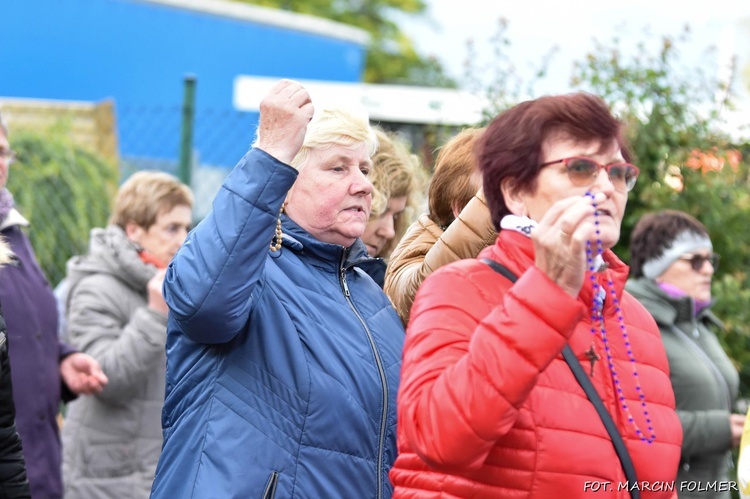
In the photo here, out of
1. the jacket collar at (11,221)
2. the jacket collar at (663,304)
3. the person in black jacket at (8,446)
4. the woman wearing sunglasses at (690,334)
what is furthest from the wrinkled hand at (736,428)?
the jacket collar at (11,221)

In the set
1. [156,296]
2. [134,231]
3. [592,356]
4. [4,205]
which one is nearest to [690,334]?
[156,296]

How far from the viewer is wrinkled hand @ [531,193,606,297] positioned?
1.98m

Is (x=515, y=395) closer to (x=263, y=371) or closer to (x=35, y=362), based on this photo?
(x=263, y=371)

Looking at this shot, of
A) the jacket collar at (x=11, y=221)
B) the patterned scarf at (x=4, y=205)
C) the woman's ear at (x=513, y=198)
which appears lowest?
the jacket collar at (x=11, y=221)

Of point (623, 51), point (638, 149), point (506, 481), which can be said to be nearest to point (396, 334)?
point (506, 481)

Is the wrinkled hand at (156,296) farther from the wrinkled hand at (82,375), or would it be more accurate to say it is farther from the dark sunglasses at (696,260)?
the dark sunglasses at (696,260)

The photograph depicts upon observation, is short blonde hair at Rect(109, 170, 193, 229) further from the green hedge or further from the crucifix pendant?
the crucifix pendant

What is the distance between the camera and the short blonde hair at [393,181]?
3.98 metres

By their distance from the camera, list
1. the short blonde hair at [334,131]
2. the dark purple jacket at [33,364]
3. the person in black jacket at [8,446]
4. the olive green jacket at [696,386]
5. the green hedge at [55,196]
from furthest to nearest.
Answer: the green hedge at [55,196], the olive green jacket at [696,386], the dark purple jacket at [33,364], the person in black jacket at [8,446], the short blonde hair at [334,131]

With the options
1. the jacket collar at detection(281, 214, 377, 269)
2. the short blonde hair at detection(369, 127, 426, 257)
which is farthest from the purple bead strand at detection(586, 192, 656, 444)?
the short blonde hair at detection(369, 127, 426, 257)

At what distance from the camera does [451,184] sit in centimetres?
347

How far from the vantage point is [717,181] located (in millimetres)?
5488

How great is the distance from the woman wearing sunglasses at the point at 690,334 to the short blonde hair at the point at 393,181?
116 cm

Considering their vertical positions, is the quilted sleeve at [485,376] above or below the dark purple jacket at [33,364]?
above
